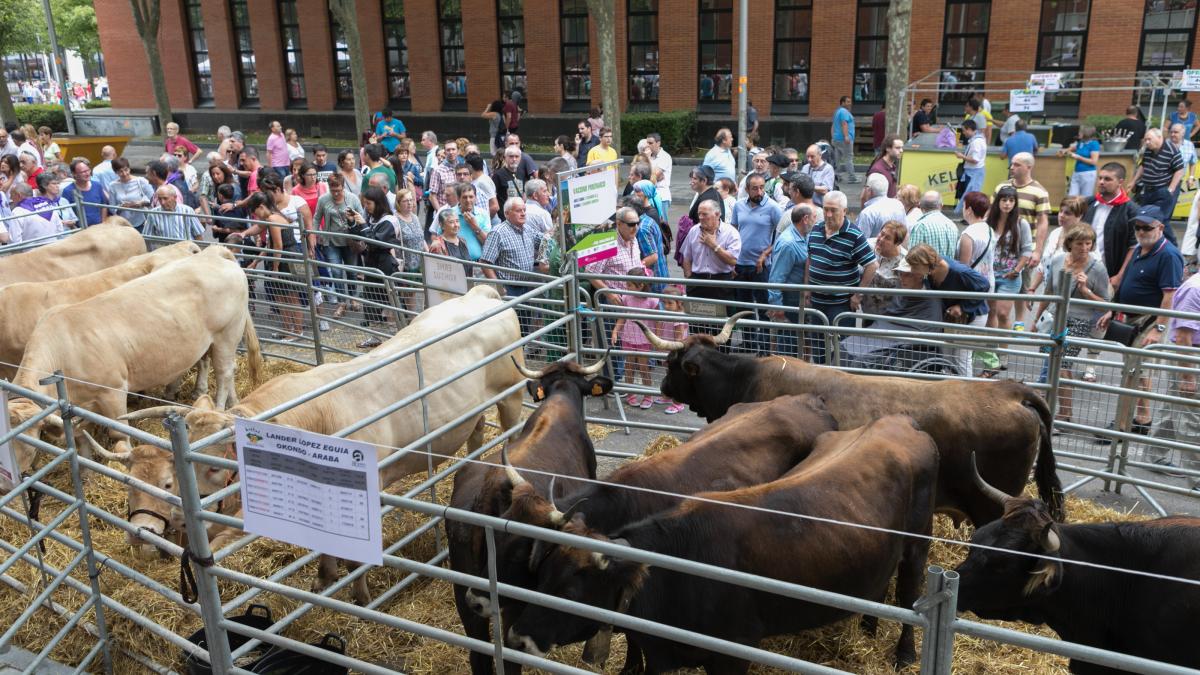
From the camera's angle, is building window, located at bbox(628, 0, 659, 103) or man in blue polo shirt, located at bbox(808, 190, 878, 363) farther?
building window, located at bbox(628, 0, 659, 103)

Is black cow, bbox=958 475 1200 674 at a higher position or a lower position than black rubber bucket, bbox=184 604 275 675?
higher

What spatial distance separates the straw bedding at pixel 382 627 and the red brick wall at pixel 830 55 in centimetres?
2044

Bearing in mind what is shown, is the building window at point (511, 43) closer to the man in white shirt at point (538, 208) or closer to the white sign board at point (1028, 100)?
the white sign board at point (1028, 100)

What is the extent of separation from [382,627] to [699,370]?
2.78 meters

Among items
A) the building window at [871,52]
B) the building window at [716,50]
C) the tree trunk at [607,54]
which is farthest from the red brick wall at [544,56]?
the building window at [871,52]

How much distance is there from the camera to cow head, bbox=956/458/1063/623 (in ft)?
14.2

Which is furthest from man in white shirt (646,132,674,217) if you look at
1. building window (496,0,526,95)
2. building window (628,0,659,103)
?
building window (496,0,526,95)

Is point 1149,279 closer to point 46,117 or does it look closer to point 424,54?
point 424,54

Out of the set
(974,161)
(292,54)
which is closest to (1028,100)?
(974,161)

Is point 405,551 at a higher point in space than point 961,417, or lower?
lower

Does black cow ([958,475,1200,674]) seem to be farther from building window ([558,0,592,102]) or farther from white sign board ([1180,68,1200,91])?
building window ([558,0,592,102])

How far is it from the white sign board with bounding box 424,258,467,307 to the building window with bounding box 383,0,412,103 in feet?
76.4

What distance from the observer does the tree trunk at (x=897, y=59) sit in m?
19.5

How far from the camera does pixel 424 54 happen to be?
Result: 30.5 m
